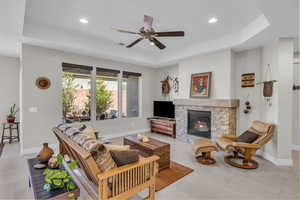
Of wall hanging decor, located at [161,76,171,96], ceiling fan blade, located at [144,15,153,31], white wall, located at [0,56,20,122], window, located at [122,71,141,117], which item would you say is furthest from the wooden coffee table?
white wall, located at [0,56,20,122]

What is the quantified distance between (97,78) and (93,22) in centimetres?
209

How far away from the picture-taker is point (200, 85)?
4.66 m

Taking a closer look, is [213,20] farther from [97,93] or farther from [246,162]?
[97,93]

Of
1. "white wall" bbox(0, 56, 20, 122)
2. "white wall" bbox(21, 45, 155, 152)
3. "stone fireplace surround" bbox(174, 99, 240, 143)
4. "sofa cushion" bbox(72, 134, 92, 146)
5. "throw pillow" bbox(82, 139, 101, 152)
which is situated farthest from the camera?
"white wall" bbox(0, 56, 20, 122)

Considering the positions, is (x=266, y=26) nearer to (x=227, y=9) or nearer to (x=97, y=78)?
(x=227, y=9)

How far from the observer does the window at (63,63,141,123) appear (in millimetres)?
4562

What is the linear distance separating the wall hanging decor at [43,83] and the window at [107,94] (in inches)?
56.8

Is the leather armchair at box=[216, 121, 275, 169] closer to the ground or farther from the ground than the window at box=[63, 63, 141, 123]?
closer to the ground

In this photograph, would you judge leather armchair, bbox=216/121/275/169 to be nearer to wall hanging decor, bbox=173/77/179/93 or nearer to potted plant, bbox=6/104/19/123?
wall hanging decor, bbox=173/77/179/93

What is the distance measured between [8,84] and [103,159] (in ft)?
17.8

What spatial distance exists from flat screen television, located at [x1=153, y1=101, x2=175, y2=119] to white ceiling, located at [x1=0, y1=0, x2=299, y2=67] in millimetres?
2135

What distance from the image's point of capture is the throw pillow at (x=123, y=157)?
1742mm

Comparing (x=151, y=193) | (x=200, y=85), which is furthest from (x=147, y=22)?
(x=200, y=85)

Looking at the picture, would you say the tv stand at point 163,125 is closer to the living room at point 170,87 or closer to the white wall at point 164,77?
the living room at point 170,87
